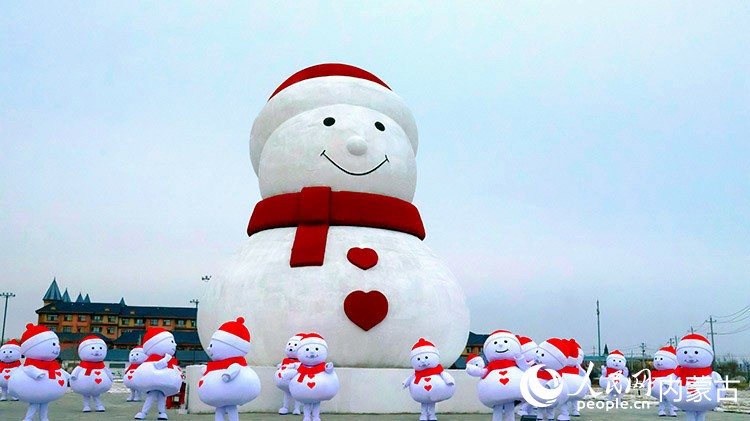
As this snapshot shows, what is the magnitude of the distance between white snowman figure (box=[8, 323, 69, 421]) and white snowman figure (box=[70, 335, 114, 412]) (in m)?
2.33

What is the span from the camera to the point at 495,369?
10.3 m

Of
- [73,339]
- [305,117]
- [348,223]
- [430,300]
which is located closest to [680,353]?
[430,300]

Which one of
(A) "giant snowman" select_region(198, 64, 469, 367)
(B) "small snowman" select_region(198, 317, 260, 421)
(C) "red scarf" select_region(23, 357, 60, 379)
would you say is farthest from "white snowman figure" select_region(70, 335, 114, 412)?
(B) "small snowman" select_region(198, 317, 260, 421)

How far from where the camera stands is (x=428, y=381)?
11094 mm

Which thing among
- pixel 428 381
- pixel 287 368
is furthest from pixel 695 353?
pixel 287 368

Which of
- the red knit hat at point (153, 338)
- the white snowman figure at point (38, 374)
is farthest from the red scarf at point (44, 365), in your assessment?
the red knit hat at point (153, 338)

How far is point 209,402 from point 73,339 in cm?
4419

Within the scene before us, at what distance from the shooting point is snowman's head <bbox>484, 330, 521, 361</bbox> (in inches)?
404

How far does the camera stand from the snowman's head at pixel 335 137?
1407 centimetres

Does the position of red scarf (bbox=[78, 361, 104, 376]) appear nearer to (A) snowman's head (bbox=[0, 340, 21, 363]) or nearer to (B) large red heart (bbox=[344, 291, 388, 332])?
(A) snowman's head (bbox=[0, 340, 21, 363])

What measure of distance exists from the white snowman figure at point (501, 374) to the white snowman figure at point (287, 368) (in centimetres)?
294

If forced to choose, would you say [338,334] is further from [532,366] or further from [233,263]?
[532,366]

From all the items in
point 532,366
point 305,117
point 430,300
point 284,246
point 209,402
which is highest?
point 305,117

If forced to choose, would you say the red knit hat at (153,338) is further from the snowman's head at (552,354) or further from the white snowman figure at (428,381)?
the snowman's head at (552,354)
